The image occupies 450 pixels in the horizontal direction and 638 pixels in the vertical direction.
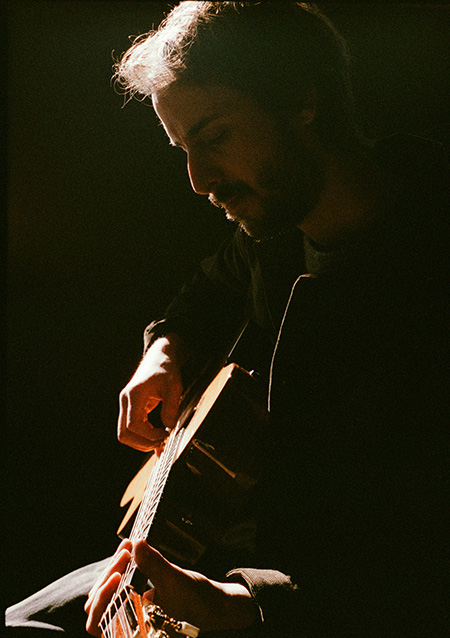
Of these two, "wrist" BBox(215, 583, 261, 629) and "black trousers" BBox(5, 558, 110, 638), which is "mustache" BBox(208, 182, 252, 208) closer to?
"wrist" BBox(215, 583, 261, 629)

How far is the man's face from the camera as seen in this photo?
797 mm

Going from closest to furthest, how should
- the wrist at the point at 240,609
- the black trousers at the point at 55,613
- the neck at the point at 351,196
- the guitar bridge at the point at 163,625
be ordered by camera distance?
the guitar bridge at the point at 163,625 < the wrist at the point at 240,609 < the neck at the point at 351,196 < the black trousers at the point at 55,613

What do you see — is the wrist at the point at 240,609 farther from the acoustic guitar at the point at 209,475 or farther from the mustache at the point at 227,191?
the mustache at the point at 227,191

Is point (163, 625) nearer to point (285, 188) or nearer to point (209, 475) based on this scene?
point (209, 475)

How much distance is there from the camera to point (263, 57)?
0.81 m

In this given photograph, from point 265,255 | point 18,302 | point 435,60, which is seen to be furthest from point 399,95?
point 18,302

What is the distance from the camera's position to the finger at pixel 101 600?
673 mm

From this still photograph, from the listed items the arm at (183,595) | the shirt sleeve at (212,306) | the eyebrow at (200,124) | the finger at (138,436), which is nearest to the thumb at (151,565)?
the arm at (183,595)

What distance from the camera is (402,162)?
31.4 inches

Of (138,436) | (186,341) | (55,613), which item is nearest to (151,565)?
(138,436)

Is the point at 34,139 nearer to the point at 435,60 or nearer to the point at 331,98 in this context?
the point at 331,98

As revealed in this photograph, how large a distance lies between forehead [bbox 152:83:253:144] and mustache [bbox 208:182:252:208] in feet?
0.37

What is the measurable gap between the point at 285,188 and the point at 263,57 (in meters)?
0.25

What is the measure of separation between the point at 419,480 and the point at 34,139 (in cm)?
128
